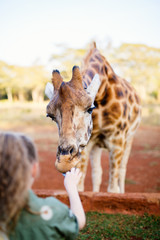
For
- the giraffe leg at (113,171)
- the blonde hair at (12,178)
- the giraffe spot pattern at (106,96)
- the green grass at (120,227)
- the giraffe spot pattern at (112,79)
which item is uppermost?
the giraffe spot pattern at (112,79)

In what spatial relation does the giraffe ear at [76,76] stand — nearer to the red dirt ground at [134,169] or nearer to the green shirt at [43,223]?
the green shirt at [43,223]

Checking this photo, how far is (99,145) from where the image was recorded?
4098 mm

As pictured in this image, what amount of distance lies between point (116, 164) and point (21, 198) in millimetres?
3007

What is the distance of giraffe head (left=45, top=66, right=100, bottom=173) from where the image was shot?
7.53 feet

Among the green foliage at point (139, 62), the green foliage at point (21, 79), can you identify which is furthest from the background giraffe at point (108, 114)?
the green foliage at point (21, 79)

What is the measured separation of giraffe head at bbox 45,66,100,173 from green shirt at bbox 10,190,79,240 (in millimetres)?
1056

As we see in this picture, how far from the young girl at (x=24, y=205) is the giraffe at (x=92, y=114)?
1063 millimetres

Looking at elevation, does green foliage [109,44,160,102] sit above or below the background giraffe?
above

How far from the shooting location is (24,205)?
3.75ft

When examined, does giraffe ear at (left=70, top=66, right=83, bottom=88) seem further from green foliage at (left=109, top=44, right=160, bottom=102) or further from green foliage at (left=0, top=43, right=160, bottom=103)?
green foliage at (left=109, top=44, right=160, bottom=102)

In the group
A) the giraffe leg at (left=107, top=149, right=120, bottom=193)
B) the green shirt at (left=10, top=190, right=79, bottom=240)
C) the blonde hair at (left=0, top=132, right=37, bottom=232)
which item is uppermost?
the blonde hair at (left=0, top=132, right=37, bottom=232)

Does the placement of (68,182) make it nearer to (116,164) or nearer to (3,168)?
(3,168)

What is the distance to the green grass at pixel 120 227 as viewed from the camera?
8.79ft

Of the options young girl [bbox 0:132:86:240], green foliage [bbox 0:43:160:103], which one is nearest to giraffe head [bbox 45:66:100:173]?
young girl [bbox 0:132:86:240]
